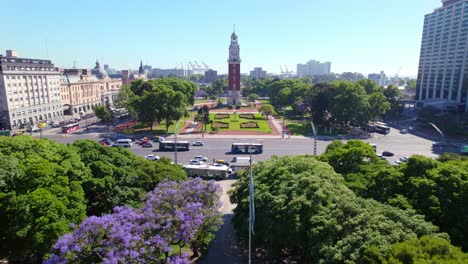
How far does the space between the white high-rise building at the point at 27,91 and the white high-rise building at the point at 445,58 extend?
88.7 metres

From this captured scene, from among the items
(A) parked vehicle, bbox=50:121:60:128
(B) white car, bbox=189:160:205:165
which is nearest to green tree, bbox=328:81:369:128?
(B) white car, bbox=189:160:205:165

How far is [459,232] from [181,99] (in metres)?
50.9

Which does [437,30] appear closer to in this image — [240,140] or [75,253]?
[240,140]

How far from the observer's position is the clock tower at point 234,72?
10244 cm

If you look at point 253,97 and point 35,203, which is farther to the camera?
point 253,97

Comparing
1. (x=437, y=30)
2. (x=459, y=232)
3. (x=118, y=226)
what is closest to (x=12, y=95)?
(x=118, y=226)

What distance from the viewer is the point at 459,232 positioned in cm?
1638

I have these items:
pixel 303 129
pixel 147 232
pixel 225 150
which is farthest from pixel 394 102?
pixel 147 232

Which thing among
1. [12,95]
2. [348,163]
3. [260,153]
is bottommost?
[260,153]

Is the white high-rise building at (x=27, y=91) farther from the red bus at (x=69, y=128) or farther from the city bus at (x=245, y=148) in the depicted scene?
the city bus at (x=245, y=148)

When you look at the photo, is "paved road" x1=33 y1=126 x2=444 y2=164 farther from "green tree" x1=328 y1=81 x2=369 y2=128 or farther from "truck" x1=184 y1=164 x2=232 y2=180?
"truck" x1=184 y1=164 x2=232 y2=180

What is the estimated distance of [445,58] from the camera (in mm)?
81250

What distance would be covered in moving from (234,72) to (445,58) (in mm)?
57124

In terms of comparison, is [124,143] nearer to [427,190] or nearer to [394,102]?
[427,190]
